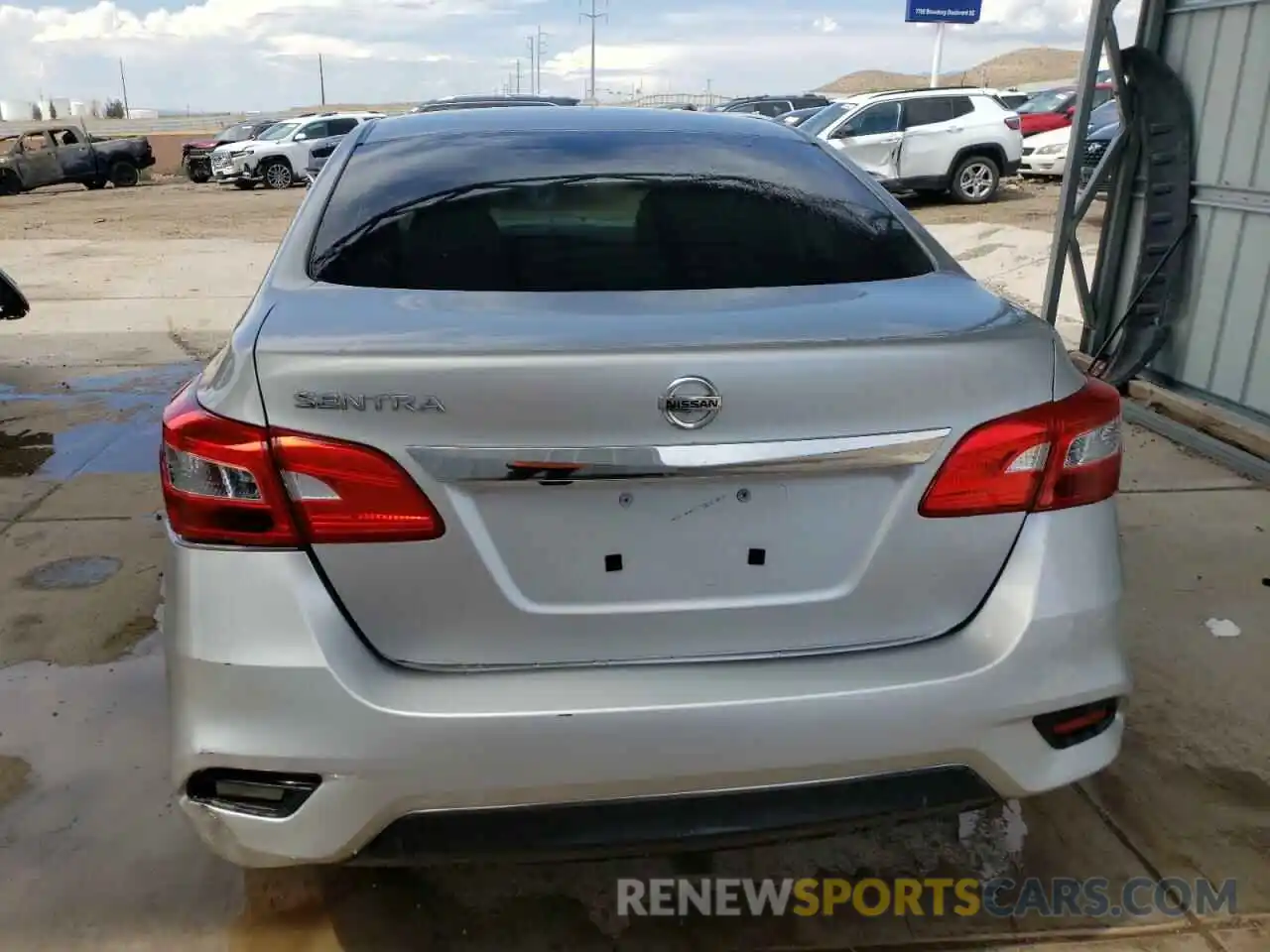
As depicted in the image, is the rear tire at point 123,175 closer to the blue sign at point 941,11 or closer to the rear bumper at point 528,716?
the blue sign at point 941,11

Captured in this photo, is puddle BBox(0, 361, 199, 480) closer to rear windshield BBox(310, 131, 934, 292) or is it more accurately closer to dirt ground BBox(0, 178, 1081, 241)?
rear windshield BBox(310, 131, 934, 292)

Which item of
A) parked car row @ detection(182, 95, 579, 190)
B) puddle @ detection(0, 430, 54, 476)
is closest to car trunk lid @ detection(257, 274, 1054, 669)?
puddle @ detection(0, 430, 54, 476)

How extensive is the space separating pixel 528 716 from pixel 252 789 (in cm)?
49

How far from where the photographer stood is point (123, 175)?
90.8 feet

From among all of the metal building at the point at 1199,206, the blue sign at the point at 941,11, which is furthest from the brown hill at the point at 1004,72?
the metal building at the point at 1199,206

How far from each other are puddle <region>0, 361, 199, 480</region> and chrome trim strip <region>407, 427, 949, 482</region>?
4.13 meters

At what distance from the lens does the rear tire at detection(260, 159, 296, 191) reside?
24922 millimetres

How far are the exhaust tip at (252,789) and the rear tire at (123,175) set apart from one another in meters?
29.4

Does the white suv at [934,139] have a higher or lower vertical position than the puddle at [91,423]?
higher

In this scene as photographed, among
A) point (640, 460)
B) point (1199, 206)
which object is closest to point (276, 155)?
point (1199, 206)

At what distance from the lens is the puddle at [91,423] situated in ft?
17.7

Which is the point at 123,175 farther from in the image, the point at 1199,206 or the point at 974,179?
the point at 1199,206

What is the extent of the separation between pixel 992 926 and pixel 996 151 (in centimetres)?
1653

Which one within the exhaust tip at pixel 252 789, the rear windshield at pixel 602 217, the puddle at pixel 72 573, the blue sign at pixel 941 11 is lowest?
the puddle at pixel 72 573
